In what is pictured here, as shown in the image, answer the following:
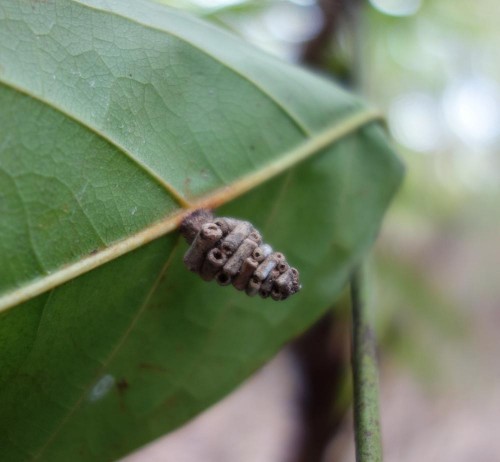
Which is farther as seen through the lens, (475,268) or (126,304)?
(475,268)

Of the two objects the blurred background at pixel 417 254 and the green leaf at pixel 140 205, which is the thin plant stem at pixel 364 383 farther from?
the blurred background at pixel 417 254

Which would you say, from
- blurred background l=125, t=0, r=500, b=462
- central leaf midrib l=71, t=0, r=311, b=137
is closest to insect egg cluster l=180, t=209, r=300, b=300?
central leaf midrib l=71, t=0, r=311, b=137

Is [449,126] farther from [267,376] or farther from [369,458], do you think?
[369,458]

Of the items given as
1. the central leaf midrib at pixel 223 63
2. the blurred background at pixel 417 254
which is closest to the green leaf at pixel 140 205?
the central leaf midrib at pixel 223 63

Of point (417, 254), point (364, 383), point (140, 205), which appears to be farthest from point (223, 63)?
point (417, 254)

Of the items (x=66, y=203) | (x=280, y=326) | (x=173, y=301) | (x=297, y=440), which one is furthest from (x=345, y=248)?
(x=297, y=440)

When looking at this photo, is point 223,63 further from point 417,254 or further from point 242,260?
point 417,254
